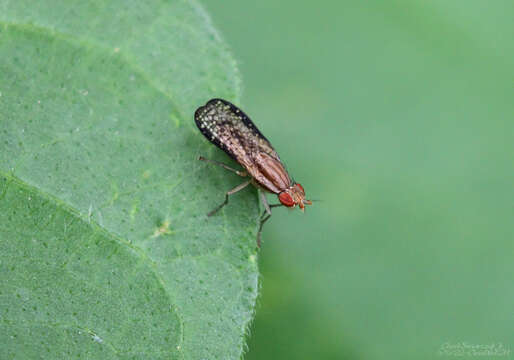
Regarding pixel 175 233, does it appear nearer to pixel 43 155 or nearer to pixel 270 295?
pixel 43 155

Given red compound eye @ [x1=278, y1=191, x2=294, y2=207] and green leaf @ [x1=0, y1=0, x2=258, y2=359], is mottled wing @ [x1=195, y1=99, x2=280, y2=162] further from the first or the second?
red compound eye @ [x1=278, y1=191, x2=294, y2=207]

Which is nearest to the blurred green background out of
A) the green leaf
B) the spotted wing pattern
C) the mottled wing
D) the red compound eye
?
the red compound eye

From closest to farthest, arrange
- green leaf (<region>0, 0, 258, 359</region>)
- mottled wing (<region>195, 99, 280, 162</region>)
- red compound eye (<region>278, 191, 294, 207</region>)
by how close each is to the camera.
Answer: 1. green leaf (<region>0, 0, 258, 359</region>)
2. mottled wing (<region>195, 99, 280, 162</region>)
3. red compound eye (<region>278, 191, 294, 207</region>)

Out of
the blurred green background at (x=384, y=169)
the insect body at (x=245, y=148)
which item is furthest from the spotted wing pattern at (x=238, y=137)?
the blurred green background at (x=384, y=169)

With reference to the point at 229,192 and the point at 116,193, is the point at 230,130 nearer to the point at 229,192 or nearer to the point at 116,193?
the point at 229,192

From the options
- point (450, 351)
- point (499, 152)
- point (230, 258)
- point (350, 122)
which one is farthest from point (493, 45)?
point (230, 258)

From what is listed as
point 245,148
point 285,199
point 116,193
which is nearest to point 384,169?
point 285,199

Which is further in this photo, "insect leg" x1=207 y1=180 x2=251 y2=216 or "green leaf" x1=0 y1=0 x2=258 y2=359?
"insect leg" x1=207 y1=180 x2=251 y2=216

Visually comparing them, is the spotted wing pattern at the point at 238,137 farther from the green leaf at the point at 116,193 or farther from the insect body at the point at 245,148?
the green leaf at the point at 116,193
